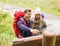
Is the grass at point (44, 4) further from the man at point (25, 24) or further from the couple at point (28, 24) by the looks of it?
the man at point (25, 24)

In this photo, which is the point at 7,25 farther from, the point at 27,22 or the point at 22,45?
the point at 22,45

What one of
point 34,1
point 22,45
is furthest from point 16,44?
point 34,1

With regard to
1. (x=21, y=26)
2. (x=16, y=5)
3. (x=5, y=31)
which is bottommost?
(x=5, y=31)

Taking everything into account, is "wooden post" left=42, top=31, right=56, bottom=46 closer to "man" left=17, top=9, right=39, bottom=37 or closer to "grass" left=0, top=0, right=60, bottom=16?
"man" left=17, top=9, right=39, bottom=37

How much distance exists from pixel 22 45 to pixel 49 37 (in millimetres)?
231

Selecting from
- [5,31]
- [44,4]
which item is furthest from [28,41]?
[44,4]

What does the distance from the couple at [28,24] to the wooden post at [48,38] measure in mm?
1156

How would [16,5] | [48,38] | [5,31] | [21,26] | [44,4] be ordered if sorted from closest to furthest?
[48,38] < [21,26] < [5,31] < [16,5] < [44,4]

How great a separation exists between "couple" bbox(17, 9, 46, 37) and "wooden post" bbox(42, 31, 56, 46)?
116 cm

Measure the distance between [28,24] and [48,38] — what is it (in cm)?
143

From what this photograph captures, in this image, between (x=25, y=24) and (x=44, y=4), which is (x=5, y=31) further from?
(x=44, y=4)

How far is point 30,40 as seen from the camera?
4.78 feet

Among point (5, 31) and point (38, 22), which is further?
point (5, 31)

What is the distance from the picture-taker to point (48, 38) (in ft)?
4.44
